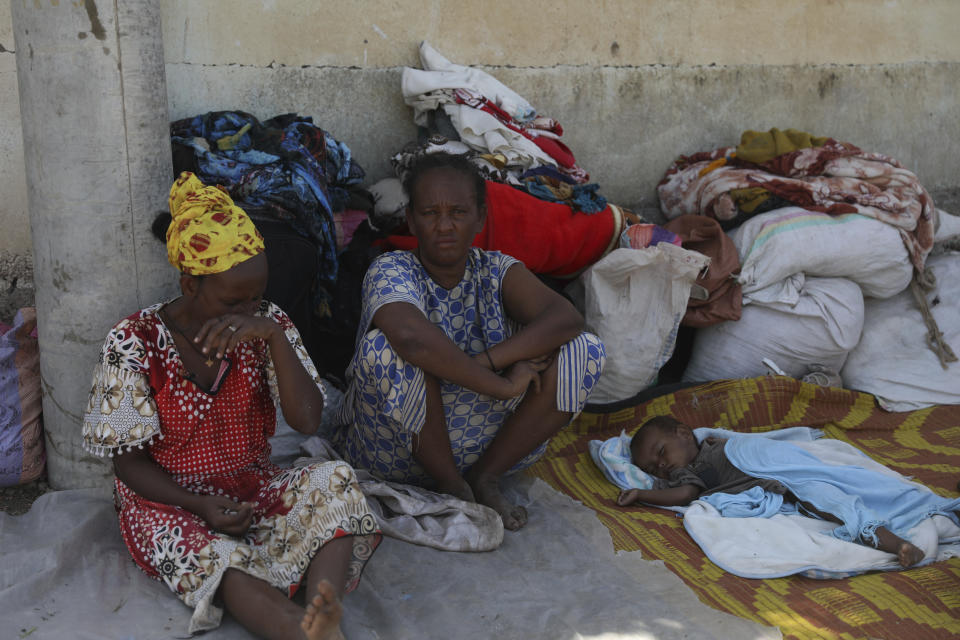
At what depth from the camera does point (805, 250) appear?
4.43 m

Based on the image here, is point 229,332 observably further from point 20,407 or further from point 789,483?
point 789,483

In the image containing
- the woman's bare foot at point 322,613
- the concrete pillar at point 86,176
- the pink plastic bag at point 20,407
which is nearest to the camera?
the woman's bare foot at point 322,613

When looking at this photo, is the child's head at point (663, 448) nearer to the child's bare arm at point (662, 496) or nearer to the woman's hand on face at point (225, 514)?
the child's bare arm at point (662, 496)

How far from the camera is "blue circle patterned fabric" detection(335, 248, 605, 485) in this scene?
3.00 m

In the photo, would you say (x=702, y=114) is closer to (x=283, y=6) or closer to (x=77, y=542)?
(x=283, y=6)

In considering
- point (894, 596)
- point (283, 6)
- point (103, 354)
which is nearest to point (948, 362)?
point (894, 596)

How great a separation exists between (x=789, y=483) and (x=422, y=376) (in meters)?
1.39

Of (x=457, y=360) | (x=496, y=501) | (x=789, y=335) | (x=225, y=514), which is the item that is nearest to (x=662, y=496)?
(x=496, y=501)

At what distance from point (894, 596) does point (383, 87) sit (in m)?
3.12

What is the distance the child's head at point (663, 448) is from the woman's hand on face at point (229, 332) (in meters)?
1.75

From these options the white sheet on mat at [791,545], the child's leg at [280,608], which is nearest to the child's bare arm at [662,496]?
the white sheet on mat at [791,545]

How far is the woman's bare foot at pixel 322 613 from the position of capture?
2.07 metres

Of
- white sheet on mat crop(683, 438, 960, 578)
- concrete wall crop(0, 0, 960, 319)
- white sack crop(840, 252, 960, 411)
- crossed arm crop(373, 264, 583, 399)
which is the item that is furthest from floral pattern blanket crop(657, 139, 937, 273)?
white sheet on mat crop(683, 438, 960, 578)

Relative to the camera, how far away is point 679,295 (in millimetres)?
4191
